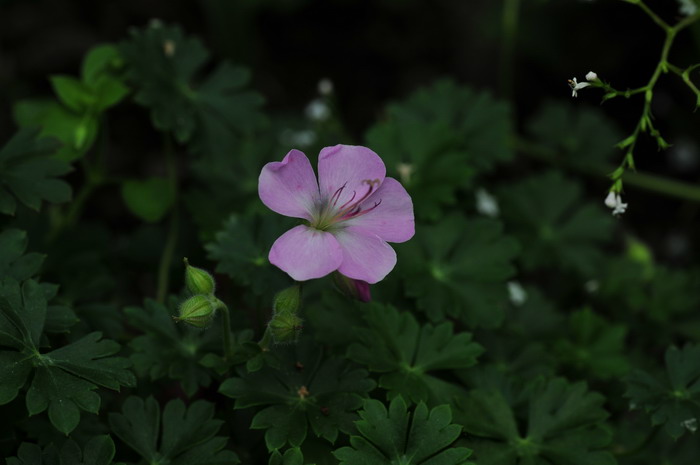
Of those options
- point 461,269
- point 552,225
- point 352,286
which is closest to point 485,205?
point 552,225

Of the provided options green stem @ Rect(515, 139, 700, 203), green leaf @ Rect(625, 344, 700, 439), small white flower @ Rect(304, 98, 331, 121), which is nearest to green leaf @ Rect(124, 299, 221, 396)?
green leaf @ Rect(625, 344, 700, 439)

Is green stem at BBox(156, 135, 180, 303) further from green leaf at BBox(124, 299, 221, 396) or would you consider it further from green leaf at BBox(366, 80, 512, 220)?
green leaf at BBox(366, 80, 512, 220)

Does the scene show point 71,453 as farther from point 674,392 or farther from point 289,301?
point 674,392

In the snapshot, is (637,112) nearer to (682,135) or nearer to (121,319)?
(682,135)

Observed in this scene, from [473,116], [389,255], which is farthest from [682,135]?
[389,255]

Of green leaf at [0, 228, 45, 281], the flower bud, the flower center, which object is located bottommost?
green leaf at [0, 228, 45, 281]

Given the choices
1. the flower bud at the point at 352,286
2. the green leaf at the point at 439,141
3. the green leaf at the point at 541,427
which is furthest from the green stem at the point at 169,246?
the green leaf at the point at 541,427
